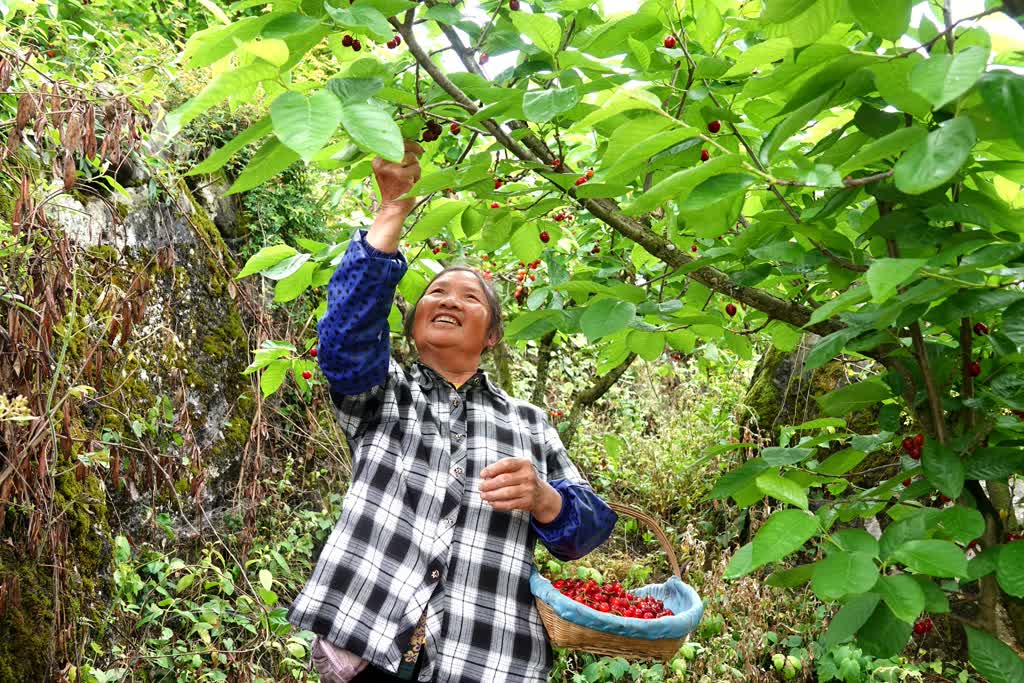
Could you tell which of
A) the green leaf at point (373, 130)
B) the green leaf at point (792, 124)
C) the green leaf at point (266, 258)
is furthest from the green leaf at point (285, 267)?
the green leaf at point (792, 124)

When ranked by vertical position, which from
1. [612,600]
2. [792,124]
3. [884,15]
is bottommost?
[612,600]

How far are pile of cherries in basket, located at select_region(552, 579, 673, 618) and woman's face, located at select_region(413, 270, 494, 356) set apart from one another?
1.95ft

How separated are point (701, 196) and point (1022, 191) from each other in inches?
28.3

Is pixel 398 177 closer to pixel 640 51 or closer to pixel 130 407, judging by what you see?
pixel 640 51

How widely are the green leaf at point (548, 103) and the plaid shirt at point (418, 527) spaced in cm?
59

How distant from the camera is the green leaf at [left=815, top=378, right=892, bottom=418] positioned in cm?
133

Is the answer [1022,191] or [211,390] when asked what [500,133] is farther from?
[211,390]

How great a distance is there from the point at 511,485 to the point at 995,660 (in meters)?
0.87

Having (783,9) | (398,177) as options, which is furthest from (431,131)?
(783,9)

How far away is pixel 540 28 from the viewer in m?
1.11

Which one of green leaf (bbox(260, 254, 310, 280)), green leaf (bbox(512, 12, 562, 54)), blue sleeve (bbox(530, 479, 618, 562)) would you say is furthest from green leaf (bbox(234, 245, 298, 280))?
blue sleeve (bbox(530, 479, 618, 562))

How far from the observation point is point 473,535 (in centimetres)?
174

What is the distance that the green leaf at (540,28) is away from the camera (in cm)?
108

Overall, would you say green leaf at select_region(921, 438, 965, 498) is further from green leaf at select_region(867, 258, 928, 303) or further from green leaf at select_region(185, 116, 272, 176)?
green leaf at select_region(185, 116, 272, 176)
